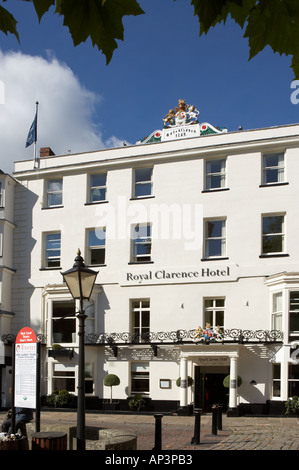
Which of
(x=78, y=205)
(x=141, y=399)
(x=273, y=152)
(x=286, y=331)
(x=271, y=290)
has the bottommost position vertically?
(x=141, y=399)

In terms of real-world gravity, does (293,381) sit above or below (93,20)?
below

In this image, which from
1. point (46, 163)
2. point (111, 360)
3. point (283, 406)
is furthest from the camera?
point (46, 163)

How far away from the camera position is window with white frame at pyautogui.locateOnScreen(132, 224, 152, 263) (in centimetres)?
3156

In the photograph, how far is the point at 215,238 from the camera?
30469 mm

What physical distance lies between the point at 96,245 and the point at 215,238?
→ 646 centimetres

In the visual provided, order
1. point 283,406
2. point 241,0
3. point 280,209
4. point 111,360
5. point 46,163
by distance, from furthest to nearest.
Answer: point 46,163, point 111,360, point 280,209, point 283,406, point 241,0

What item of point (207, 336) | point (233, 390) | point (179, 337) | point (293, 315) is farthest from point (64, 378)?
point (293, 315)

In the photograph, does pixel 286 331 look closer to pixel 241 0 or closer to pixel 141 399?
pixel 141 399

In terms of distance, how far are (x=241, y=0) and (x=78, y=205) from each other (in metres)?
30.8

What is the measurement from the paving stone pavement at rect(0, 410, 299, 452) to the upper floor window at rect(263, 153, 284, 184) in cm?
1101

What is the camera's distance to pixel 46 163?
34.6 m

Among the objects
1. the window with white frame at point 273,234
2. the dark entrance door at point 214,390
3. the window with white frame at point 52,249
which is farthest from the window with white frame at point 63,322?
the window with white frame at point 273,234

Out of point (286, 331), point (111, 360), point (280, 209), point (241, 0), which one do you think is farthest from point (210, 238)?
point (241, 0)
